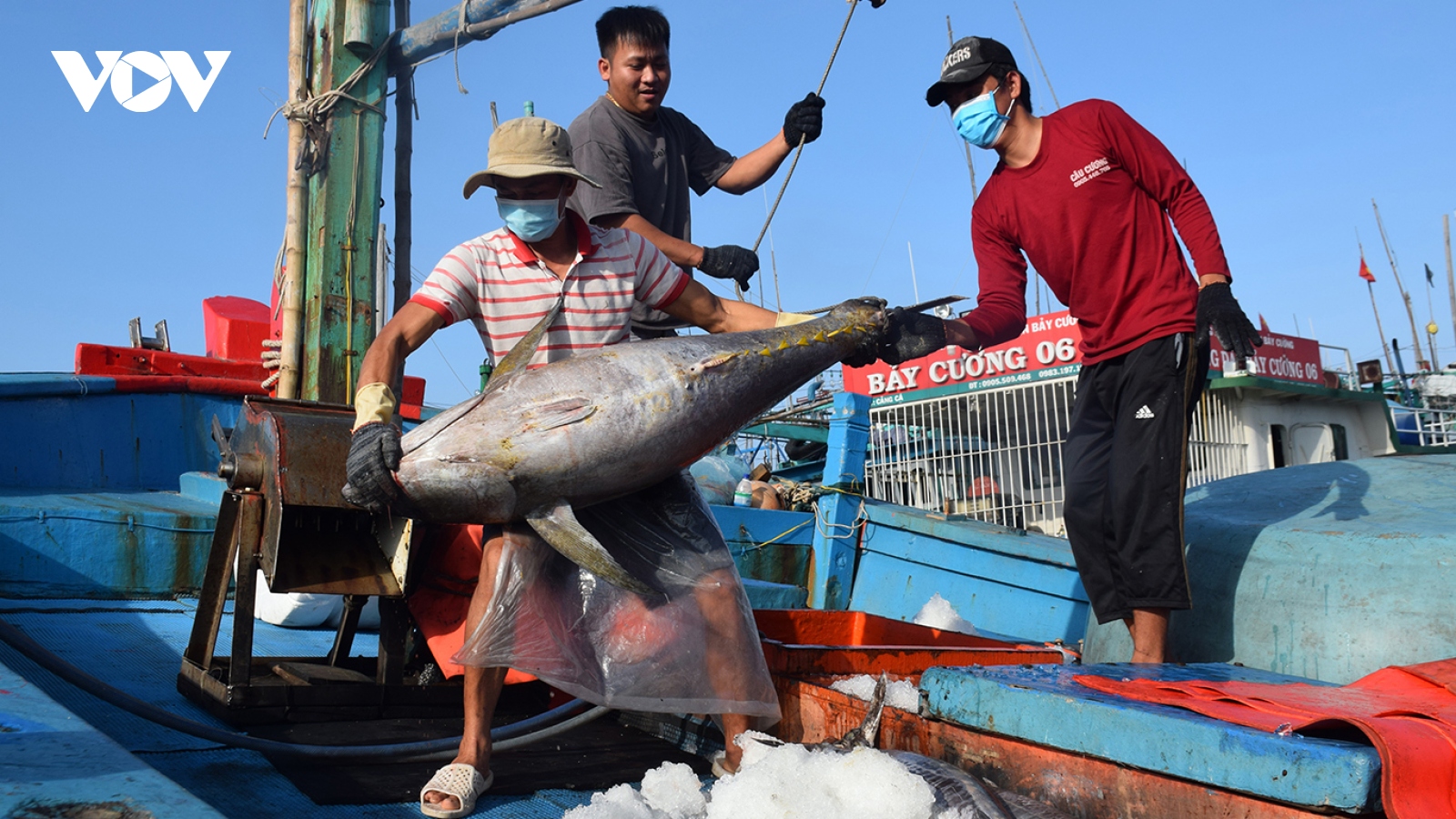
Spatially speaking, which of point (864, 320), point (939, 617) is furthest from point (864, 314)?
point (939, 617)

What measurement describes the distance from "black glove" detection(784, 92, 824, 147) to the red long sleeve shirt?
95 centimetres

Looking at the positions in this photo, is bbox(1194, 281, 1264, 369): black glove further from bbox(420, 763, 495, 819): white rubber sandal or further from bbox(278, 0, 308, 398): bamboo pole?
bbox(278, 0, 308, 398): bamboo pole

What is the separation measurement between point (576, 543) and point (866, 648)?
3.65 ft

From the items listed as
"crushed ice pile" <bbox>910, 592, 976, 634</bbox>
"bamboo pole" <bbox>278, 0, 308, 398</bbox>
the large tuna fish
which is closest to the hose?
the large tuna fish

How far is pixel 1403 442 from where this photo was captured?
17828mm

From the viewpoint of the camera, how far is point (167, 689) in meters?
3.39

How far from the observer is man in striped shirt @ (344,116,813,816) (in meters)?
2.55

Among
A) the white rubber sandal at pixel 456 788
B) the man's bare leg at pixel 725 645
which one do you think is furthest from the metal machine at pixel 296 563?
the man's bare leg at pixel 725 645

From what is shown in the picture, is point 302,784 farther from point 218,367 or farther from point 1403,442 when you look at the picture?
point 1403,442

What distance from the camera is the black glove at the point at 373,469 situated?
2.47 metres

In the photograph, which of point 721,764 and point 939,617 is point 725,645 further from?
point 939,617

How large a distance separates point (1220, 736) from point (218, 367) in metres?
7.50

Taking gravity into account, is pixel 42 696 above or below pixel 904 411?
below

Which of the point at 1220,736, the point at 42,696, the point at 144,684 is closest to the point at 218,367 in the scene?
the point at 144,684
